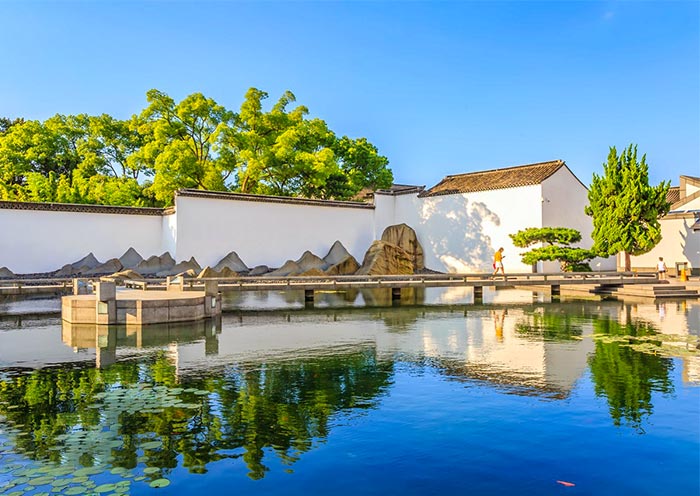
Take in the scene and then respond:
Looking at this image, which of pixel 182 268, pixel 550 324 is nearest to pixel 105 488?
pixel 550 324

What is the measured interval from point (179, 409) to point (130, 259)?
20.1 meters

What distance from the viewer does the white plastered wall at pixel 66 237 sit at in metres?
23.1

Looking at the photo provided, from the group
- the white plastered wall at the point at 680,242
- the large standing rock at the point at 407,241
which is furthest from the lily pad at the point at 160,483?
the white plastered wall at the point at 680,242

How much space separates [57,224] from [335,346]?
17993 millimetres

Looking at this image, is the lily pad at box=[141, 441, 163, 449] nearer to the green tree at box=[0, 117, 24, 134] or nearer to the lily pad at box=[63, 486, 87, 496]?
the lily pad at box=[63, 486, 87, 496]

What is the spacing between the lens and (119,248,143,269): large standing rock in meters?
25.0

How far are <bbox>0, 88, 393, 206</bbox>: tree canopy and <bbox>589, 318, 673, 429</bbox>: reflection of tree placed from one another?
20.0 m

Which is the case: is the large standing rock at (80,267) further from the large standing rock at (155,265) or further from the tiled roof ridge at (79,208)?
the tiled roof ridge at (79,208)

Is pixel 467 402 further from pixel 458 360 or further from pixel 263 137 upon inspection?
pixel 263 137

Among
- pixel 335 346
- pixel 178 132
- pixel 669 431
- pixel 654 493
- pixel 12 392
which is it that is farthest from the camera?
pixel 178 132

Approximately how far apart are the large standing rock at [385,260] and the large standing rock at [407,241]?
161cm

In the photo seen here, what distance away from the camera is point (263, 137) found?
29875mm

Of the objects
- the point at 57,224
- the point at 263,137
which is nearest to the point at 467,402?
the point at 57,224

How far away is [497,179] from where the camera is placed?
28.8 metres
